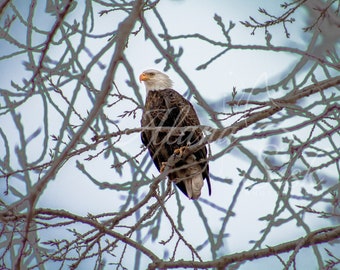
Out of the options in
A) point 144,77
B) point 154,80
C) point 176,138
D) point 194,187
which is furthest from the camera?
point 144,77

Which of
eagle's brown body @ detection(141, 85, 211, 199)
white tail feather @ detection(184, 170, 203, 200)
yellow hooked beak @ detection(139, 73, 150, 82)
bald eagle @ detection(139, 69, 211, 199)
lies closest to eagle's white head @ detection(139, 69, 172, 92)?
yellow hooked beak @ detection(139, 73, 150, 82)

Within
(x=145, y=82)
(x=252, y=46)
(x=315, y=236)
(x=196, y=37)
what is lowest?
(x=315, y=236)

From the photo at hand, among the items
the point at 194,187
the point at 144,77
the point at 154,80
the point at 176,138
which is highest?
the point at 144,77

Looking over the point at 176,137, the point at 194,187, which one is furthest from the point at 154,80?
the point at 194,187

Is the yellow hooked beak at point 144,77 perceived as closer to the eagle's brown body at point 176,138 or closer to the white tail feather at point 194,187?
the eagle's brown body at point 176,138

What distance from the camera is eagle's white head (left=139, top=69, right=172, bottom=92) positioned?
5959 millimetres

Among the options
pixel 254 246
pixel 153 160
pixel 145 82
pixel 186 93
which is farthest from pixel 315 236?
pixel 145 82

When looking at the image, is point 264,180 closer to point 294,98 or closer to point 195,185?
point 294,98

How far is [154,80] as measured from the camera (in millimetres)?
6047

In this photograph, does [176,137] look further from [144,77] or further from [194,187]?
[144,77]

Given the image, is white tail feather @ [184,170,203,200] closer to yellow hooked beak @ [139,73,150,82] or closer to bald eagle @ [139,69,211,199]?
bald eagle @ [139,69,211,199]

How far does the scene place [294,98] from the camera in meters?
3.05

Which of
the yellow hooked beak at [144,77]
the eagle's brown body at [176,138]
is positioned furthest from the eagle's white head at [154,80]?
the eagle's brown body at [176,138]

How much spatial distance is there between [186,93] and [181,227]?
4.74ft
